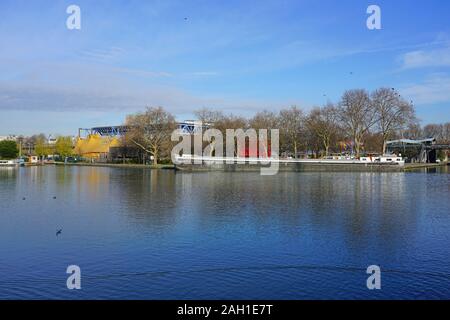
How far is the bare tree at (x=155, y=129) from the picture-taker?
92000 millimetres

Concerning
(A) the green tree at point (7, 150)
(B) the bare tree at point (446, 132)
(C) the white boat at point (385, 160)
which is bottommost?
(C) the white boat at point (385, 160)

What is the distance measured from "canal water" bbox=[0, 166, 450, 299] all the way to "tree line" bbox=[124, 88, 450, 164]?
5946 cm

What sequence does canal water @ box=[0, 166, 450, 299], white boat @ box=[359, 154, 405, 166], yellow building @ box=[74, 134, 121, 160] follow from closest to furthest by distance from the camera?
canal water @ box=[0, 166, 450, 299] < white boat @ box=[359, 154, 405, 166] < yellow building @ box=[74, 134, 121, 160]

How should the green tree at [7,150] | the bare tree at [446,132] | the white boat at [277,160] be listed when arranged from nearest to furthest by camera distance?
the white boat at [277,160], the green tree at [7,150], the bare tree at [446,132]

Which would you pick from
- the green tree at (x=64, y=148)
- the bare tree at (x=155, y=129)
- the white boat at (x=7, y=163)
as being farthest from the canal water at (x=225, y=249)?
A: the green tree at (x=64, y=148)

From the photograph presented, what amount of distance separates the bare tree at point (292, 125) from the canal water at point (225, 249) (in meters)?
66.7

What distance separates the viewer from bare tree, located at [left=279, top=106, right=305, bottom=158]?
317 feet

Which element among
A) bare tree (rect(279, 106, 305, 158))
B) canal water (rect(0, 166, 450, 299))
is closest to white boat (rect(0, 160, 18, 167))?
bare tree (rect(279, 106, 305, 158))

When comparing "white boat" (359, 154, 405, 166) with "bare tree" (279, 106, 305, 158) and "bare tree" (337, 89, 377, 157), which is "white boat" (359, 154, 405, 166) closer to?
"bare tree" (337, 89, 377, 157)

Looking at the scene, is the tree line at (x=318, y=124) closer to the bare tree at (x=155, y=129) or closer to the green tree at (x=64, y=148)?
the bare tree at (x=155, y=129)

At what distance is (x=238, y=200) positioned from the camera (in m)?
31.2

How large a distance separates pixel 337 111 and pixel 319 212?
6741 centimetres
